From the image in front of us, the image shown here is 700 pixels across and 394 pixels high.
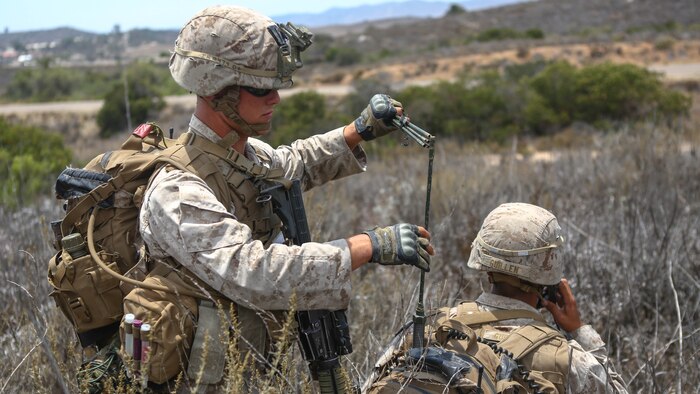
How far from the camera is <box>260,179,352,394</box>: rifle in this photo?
235 cm

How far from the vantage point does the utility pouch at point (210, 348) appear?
88.0 inches

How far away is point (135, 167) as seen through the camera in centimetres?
235

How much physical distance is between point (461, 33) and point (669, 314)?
2233 inches

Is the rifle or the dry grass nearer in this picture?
the rifle

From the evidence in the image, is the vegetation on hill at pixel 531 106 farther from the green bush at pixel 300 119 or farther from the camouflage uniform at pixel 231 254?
the camouflage uniform at pixel 231 254

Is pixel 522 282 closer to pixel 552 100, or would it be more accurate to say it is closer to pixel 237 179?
pixel 237 179

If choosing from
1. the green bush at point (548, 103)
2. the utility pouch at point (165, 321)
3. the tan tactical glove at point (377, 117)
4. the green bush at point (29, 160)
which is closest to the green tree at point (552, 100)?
the green bush at point (548, 103)

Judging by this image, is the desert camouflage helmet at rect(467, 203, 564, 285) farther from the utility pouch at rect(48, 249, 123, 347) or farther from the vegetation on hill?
the vegetation on hill

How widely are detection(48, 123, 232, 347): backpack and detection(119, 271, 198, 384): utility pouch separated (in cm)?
12

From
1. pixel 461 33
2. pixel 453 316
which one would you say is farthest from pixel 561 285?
pixel 461 33

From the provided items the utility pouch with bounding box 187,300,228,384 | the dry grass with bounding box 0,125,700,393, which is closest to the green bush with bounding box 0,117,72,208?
the dry grass with bounding box 0,125,700,393

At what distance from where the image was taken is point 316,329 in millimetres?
2338

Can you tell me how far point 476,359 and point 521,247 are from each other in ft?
1.54

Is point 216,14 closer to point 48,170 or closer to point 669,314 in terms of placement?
point 669,314
